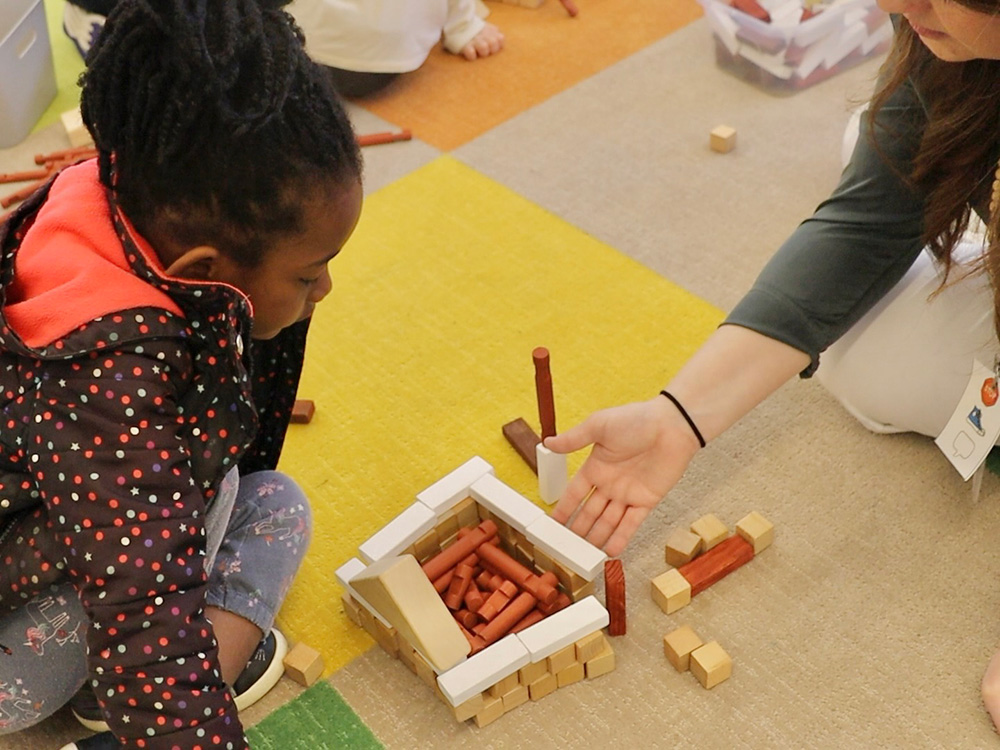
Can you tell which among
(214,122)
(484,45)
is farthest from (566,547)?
(484,45)

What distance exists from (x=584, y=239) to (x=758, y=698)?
2.55ft

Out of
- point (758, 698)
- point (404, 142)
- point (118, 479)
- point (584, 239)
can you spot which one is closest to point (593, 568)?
point (758, 698)

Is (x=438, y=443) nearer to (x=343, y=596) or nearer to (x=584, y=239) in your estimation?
(x=343, y=596)

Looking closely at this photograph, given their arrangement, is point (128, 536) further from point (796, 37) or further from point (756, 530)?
point (796, 37)

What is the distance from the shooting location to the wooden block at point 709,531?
1.20 meters

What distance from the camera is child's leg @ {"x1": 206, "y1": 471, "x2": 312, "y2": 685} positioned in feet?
3.51

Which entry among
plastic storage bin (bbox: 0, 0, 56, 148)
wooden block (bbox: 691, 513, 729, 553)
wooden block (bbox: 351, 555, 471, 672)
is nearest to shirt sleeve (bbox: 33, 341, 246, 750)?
wooden block (bbox: 351, 555, 471, 672)

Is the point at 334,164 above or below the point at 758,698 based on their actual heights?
above

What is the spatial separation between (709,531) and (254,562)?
0.48 metres

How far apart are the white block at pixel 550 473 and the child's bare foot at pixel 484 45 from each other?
1086 mm

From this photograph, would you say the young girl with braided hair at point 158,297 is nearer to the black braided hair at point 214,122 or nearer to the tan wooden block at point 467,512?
the black braided hair at point 214,122

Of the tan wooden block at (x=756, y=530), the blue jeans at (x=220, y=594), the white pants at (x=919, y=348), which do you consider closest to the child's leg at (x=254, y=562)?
the blue jeans at (x=220, y=594)

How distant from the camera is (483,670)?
1.03 m

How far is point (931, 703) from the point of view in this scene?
106cm
